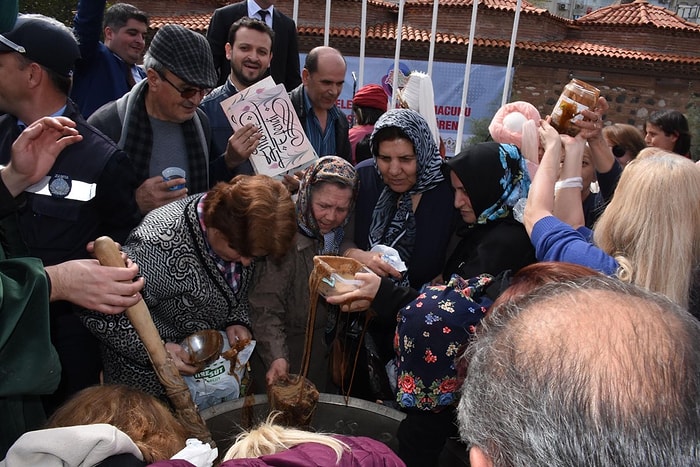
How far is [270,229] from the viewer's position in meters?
2.14

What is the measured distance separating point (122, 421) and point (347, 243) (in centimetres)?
141

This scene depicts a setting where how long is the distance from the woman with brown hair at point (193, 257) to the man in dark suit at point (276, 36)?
223cm

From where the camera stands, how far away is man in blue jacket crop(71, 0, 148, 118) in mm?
3283

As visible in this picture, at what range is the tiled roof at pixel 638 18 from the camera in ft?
63.7

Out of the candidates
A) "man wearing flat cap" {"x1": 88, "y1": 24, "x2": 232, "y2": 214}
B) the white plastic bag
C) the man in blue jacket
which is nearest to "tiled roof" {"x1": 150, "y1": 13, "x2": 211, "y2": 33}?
the man in blue jacket

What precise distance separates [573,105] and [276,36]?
258 cm

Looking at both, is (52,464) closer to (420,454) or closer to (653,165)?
(420,454)

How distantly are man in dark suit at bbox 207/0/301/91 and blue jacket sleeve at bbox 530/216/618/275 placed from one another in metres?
2.85

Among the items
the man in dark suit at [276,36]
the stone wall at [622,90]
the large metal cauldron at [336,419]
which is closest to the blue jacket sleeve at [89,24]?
the man in dark suit at [276,36]

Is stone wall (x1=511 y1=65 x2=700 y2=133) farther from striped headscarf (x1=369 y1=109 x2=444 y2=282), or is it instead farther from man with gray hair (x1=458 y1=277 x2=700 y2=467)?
man with gray hair (x1=458 y1=277 x2=700 y2=467)

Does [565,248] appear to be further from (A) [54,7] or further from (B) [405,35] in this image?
(A) [54,7]

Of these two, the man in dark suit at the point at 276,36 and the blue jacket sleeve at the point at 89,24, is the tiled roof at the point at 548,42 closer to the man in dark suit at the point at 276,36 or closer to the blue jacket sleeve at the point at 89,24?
the man in dark suit at the point at 276,36

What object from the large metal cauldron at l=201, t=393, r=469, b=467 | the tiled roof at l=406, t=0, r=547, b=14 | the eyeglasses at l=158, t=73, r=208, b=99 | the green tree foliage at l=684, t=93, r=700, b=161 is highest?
the tiled roof at l=406, t=0, r=547, b=14

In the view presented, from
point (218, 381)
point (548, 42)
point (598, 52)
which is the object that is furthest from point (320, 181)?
point (548, 42)
